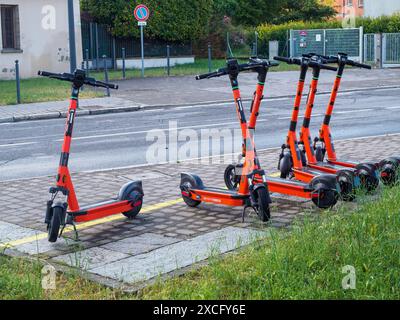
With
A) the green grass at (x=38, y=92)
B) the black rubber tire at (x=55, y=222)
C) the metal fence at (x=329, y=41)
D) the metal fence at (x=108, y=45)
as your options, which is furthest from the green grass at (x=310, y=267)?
the metal fence at (x=329, y=41)

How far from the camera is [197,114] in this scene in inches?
727

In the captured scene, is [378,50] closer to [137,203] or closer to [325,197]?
[325,197]

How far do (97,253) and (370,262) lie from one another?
7.24 feet

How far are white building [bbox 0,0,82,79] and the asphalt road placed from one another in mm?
12781

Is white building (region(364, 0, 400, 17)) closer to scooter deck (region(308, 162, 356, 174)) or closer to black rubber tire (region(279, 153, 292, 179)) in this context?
scooter deck (region(308, 162, 356, 174))

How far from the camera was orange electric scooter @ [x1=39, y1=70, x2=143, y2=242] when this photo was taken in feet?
20.4

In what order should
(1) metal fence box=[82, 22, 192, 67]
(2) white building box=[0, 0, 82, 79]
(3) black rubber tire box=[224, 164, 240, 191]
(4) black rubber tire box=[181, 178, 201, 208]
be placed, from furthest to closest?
(1) metal fence box=[82, 22, 192, 67] < (2) white building box=[0, 0, 82, 79] < (3) black rubber tire box=[224, 164, 240, 191] < (4) black rubber tire box=[181, 178, 201, 208]

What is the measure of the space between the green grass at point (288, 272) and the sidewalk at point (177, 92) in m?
14.0

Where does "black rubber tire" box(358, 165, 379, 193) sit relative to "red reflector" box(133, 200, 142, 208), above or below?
above

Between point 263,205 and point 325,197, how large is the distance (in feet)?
2.33

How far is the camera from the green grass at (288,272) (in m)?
4.52

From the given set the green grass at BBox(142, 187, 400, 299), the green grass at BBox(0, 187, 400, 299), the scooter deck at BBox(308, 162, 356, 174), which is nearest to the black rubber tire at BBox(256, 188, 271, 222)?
the green grass at BBox(142, 187, 400, 299)
